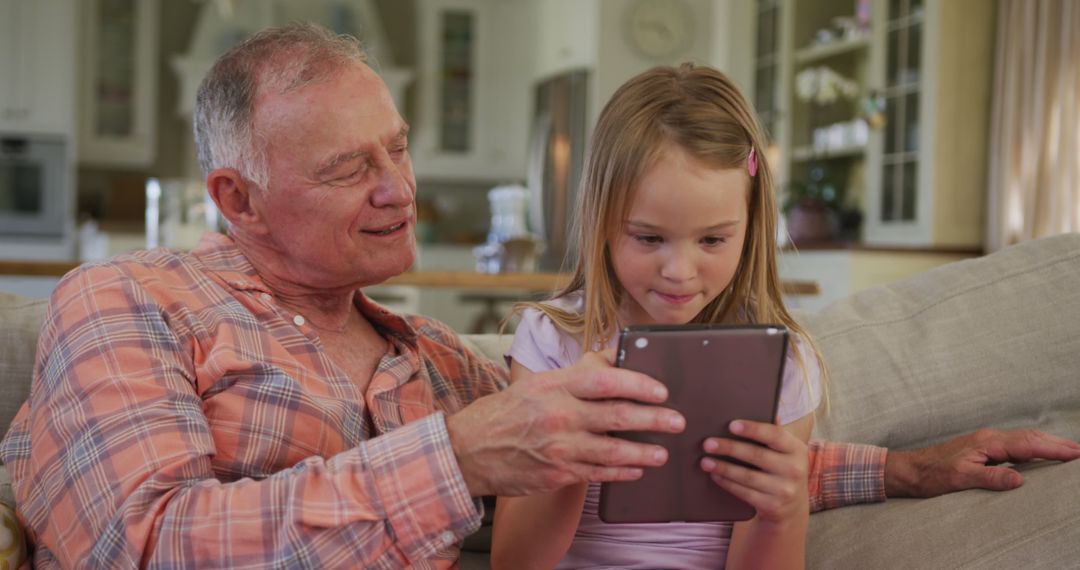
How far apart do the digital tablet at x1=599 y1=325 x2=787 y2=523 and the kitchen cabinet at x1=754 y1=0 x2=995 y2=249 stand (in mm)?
4436

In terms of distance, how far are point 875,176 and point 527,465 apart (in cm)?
494

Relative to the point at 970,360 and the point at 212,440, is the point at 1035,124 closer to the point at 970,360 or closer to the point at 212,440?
the point at 970,360

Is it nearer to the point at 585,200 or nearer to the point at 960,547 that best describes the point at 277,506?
the point at 585,200

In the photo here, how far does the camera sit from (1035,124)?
15.8ft

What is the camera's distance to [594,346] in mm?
1354

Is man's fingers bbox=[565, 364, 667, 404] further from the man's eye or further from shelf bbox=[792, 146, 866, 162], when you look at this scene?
shelf bbox=[792, 146, 866, 162]

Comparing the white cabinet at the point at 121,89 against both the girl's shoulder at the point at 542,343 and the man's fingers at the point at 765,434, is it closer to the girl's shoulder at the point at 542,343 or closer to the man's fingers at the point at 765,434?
the girl's shoulder at the point at 542,343

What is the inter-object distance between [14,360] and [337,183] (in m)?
0.56

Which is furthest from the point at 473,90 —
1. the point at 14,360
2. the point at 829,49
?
the point at 14,360


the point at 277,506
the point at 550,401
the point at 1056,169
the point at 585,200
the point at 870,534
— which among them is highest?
the point at 1056,169

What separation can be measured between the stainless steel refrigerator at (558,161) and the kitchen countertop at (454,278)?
12.3 ft

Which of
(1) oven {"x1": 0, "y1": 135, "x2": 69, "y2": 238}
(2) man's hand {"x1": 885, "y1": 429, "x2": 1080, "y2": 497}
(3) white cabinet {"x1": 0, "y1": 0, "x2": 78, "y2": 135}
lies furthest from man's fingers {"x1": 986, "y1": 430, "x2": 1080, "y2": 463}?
(3) white cabinet {"x1": 0, "y1": 0, "x2": 78, "y2": 135}

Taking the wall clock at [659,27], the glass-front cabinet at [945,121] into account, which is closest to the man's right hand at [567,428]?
the glass-front cabinet at [945,121]

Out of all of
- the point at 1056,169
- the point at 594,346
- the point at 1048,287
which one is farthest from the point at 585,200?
the point at 1056,169
